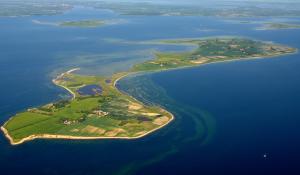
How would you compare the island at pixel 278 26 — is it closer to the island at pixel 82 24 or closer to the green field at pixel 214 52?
the green field at pixel 214 52

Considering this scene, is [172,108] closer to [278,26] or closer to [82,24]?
[82,24]

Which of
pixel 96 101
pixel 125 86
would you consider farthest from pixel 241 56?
pixel 96 101

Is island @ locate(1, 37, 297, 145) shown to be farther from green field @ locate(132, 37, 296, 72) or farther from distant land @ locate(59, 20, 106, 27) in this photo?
distant land @ locate(59, 20, 106, 27)

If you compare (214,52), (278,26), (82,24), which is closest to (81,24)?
(82,24)

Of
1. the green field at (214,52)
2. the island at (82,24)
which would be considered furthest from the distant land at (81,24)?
the green field at (214,52)

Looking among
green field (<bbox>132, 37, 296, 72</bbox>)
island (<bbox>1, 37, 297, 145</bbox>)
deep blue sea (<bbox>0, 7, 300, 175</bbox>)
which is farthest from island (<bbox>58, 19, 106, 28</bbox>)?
island (<bbox>1, 37, 297, 145</bbox>)

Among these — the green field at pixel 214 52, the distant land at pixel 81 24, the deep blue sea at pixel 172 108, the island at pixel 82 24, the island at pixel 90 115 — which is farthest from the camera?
the distant land at pixel 81 24

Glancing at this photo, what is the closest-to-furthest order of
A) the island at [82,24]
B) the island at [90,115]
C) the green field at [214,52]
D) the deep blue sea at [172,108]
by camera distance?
the deep blue sea at [172,108]
the island at [90,115]
the green field at [214,52]
the island at [82,24]

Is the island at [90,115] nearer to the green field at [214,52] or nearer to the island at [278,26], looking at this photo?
the green field at [214,52]

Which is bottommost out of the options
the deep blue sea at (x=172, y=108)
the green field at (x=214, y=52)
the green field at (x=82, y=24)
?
the deep blue sea at (x=172, y=108)

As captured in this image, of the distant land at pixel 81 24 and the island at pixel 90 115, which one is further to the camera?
the distant land at pixel 81 24

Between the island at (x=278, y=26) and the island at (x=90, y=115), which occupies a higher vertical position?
the island at (x=278, y=26)
